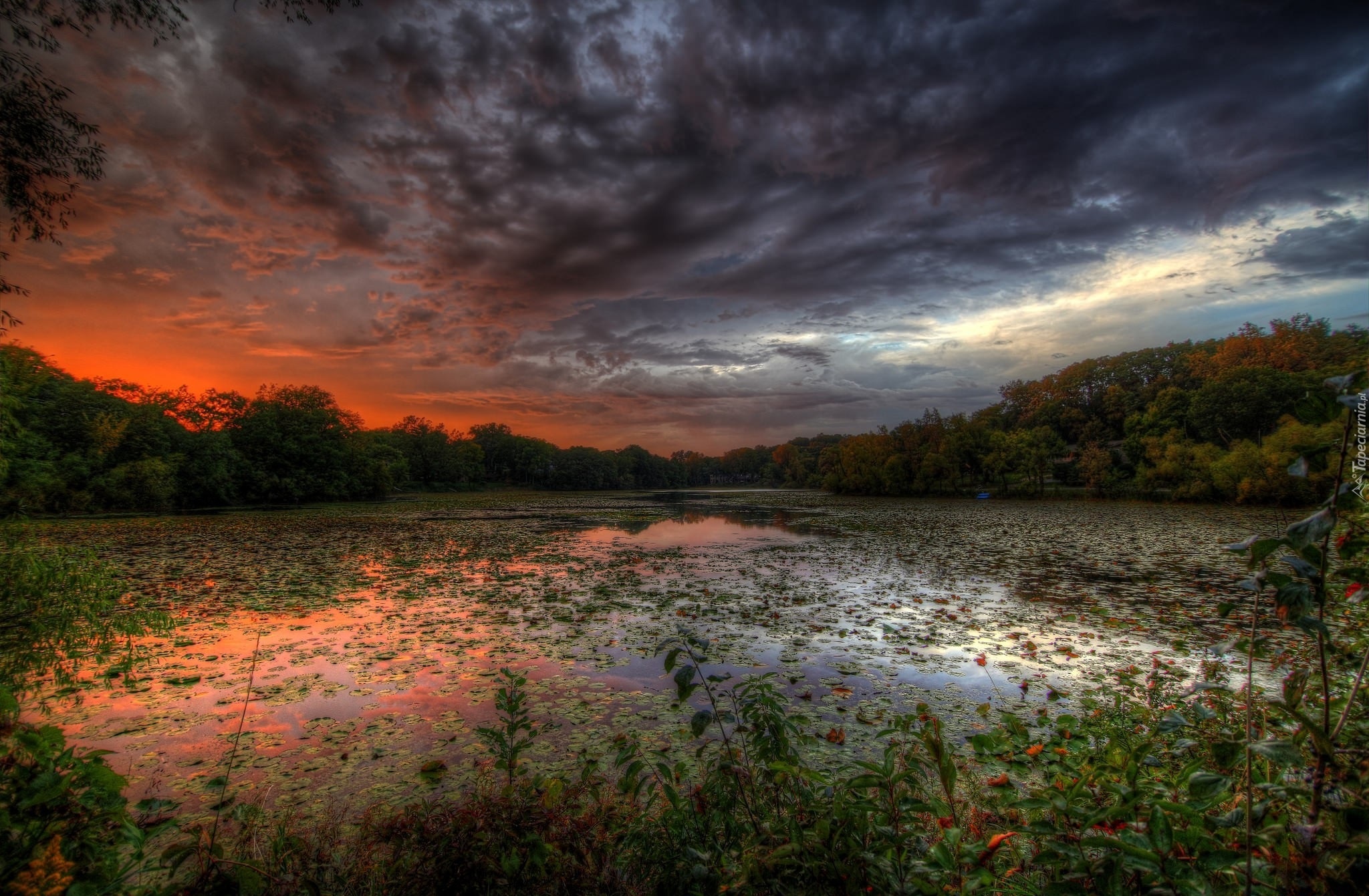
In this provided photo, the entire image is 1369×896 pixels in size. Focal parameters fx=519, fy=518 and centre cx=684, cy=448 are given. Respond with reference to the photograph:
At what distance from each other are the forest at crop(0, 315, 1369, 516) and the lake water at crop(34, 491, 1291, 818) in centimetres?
456

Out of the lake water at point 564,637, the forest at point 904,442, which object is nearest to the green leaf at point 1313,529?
the lake water at point 564,637

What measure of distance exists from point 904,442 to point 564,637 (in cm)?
6216

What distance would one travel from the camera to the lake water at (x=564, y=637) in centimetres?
477

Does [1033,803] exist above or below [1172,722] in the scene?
below

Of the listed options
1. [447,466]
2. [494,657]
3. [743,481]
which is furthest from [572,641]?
[743,481]

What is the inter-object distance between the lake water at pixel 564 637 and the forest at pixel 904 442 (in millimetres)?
4565

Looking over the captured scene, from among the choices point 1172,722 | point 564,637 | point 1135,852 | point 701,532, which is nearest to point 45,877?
point 1135,852

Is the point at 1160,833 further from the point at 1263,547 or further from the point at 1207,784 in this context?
the point at 1263,547

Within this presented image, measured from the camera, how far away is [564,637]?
811 centimetres

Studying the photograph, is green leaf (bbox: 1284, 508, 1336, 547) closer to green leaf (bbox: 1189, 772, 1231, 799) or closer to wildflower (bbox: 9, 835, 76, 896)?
green leaf (bbox: 1189, 772, 1231, 799)

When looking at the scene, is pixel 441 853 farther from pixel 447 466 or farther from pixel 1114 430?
pixel 447 466

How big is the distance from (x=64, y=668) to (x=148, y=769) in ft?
12.2

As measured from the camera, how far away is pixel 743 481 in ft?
509

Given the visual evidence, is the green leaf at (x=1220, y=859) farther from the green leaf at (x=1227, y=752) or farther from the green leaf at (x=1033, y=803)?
the green leaf at (x=1033, y=803)
